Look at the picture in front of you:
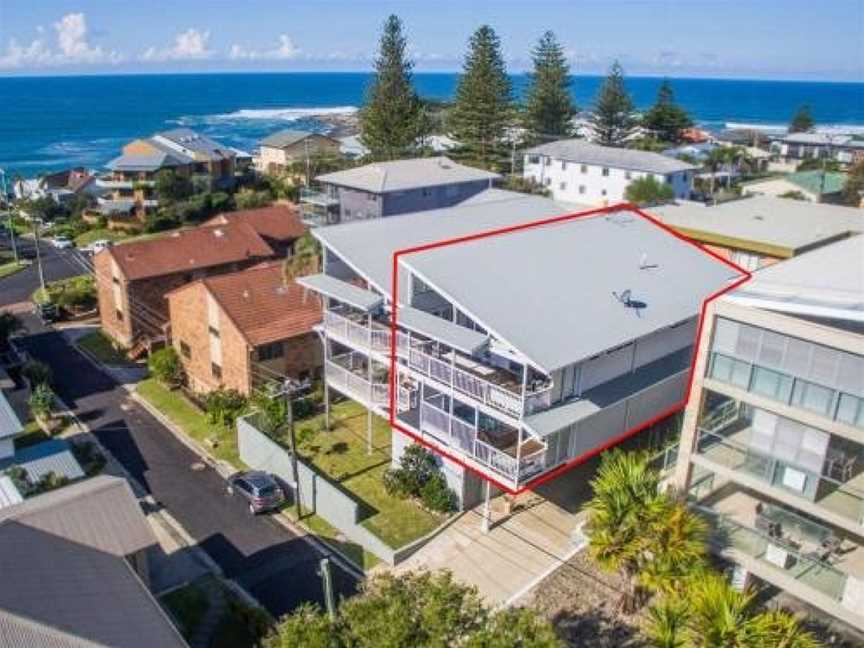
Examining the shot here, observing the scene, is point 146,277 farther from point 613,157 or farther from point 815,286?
point 613,157

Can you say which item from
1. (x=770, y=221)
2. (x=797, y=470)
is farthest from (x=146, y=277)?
(x=797, y=470)

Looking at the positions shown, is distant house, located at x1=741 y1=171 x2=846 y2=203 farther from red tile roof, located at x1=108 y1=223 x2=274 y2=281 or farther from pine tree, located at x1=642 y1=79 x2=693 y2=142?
red tile roof, located at x1=108 y1=223 x2=274 y2=281

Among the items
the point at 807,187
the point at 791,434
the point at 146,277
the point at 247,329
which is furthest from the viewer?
the point at 807,187

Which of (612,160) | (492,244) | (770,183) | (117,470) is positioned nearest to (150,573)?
(117,470)

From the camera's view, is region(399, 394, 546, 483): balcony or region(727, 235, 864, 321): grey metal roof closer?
region(727, 235, 864, 321): grey metal roof

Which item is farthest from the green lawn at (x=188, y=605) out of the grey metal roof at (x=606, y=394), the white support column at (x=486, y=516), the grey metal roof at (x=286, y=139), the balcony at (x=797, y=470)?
the grey metal roof at (x=286, y=139)

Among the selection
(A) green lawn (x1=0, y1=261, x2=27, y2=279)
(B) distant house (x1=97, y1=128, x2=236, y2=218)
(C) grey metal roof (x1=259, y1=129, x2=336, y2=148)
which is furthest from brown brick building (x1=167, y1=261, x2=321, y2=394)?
(C) grey metal roof (x1=259, y1=129, x2=336, y2=148)

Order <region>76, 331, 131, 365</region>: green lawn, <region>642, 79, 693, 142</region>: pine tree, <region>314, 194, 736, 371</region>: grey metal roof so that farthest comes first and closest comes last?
<region>642, 79, 693, 142</region>: pine tree, <region>76, 331, 131, 365</region>: green lawn, <region>314, 194, 736, 371</region>: grey metal roof

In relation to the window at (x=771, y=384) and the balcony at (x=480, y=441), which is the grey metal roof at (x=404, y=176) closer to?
the balcony at (x=480, y=441)
